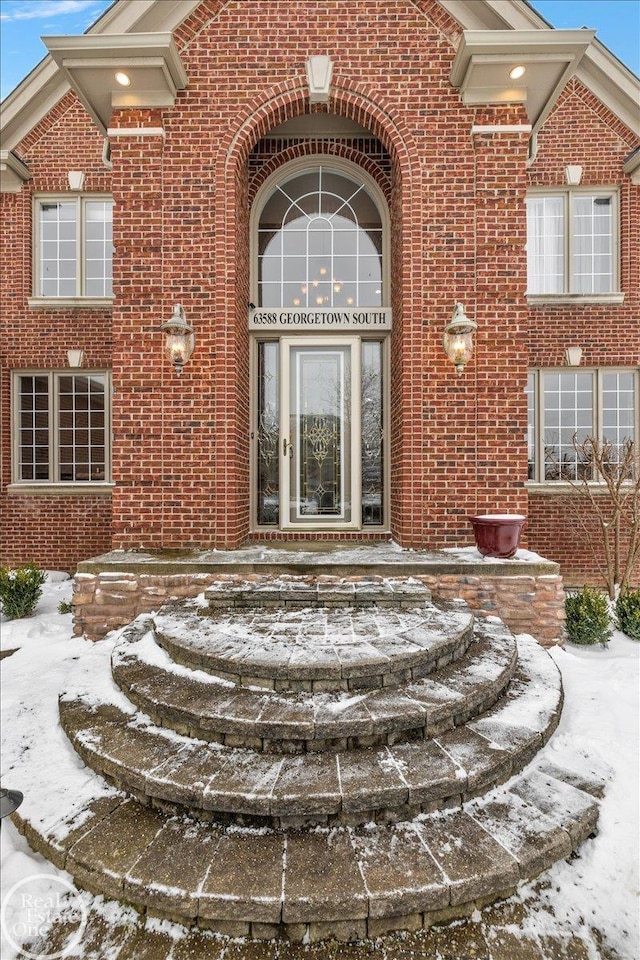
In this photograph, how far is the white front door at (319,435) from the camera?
19.2ft

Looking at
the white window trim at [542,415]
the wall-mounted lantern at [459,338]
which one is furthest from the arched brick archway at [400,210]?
the white window trim at [542,415]

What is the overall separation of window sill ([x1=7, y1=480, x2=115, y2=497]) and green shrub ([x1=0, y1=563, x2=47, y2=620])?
2.23 m

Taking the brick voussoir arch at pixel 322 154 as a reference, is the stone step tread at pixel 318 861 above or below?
below

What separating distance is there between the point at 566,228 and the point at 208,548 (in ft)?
26.3

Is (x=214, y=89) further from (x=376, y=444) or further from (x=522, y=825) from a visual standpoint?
(x=522, y=825)

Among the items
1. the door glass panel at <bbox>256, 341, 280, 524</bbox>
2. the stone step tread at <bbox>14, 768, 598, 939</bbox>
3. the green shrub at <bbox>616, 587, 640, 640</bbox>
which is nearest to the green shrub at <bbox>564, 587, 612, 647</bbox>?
the green shrub at <bbox>616, 587, 640, 640</bbox>

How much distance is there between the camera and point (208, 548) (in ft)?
16.3

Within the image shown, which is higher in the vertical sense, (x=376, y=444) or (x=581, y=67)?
(x=581, y=67)

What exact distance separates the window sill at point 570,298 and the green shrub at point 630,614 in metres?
4.86

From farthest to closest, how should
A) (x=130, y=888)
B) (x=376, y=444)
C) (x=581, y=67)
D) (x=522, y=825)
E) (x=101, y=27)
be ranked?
(x=581, y=67)
(x=376, y=444)
(x=101, y=27)
(x=522, y=825)
(x=130, y=888)

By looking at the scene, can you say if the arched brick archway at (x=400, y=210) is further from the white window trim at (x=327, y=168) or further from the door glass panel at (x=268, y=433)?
the door glass panel at (x=268, y=433)

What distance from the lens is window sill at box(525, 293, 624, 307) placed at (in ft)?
24.7

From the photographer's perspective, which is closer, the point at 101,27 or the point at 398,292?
the point at 101,27

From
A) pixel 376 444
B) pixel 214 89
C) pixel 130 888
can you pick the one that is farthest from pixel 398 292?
pixel 130 888
